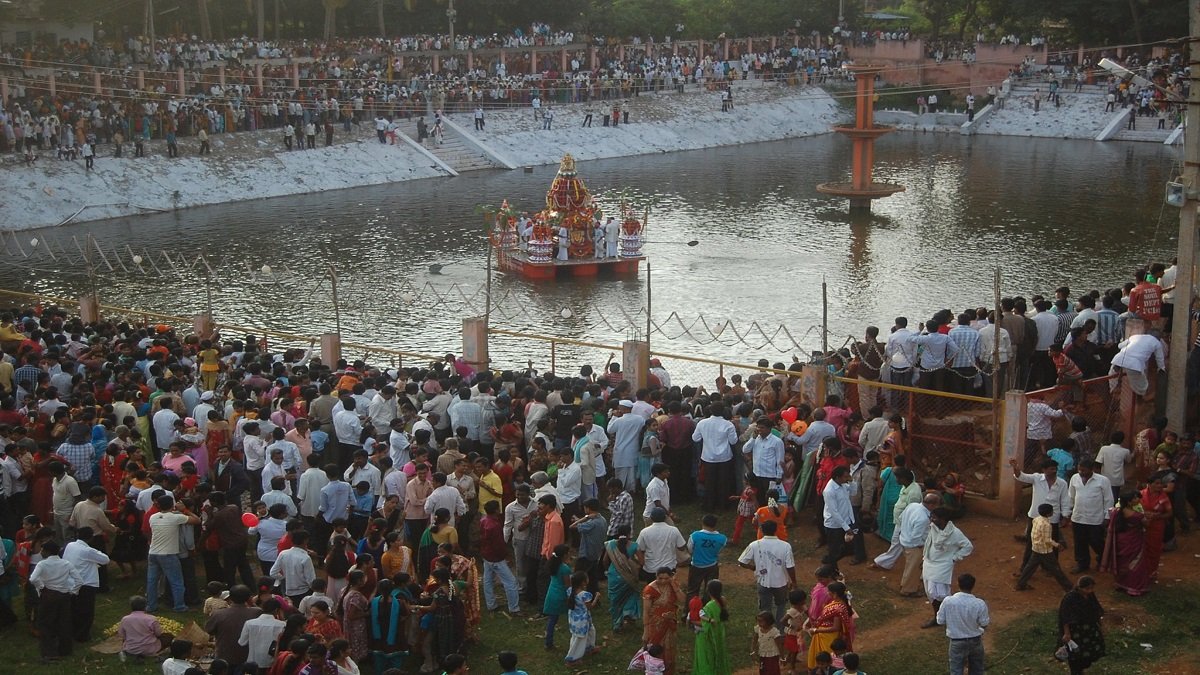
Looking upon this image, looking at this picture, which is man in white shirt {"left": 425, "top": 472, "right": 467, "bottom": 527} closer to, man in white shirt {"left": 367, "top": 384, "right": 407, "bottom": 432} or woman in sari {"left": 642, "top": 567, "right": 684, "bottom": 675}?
woman in sari {"left": 642, "top": 567, "right": 684, "bottom": 675}

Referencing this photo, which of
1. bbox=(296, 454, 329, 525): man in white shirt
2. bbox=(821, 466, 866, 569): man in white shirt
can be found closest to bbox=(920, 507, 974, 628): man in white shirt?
bbox=(821, 466, 866, 569): man in white shirt

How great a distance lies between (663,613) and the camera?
1158cm

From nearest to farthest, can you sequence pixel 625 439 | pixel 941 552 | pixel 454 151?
pixel 941 552
pixel 625 439
pixel 454 151

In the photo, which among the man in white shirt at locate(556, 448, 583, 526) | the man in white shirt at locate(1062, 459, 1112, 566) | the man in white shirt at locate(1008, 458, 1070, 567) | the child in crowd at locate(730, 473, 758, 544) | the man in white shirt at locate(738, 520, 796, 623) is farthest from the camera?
the child in crowd at locate(730, 473, 758, 544)

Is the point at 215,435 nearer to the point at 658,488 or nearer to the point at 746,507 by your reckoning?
the point at 658,488

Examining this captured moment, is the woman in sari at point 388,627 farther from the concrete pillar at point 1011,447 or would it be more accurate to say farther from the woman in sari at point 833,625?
the concrete pillar at point 1011,447

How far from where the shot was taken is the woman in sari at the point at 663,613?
11.6m

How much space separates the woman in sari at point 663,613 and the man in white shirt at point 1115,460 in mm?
4810

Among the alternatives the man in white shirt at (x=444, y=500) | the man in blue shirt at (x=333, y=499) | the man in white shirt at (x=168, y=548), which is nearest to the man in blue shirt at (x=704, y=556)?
the man in white shirt at (x=444, y=500)

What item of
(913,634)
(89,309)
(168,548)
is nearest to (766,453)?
(913,634)

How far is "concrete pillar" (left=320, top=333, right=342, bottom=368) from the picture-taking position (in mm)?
21578

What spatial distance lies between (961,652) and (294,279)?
78.5 feet

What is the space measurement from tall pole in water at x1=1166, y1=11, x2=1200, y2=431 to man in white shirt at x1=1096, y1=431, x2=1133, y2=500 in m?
2.08

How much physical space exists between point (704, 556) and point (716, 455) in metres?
2.81
